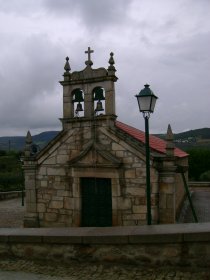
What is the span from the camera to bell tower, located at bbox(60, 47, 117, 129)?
11477 mm

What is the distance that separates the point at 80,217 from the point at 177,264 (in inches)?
270

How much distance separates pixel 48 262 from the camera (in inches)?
228

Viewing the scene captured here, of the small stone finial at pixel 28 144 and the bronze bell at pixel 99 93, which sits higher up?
the bronze bell at pixel 99 93

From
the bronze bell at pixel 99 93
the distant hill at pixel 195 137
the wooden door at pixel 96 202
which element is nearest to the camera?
the wooden door at pixel 96 202

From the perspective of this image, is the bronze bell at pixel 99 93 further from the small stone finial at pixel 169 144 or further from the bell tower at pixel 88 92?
the small stone finial at pixel 169 144

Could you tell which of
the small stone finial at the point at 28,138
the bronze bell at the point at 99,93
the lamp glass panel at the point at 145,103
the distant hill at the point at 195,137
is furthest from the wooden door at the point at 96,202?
the distant hill at the point at 195,137

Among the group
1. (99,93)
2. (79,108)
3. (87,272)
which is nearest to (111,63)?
(99,93)

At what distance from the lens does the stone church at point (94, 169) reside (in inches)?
426

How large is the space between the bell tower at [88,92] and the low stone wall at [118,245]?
6.03 metres

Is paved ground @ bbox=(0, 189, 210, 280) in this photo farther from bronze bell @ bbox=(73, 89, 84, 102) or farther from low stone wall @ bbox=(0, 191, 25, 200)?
low stone wall @ bbox=(0, 191, 25, 200)

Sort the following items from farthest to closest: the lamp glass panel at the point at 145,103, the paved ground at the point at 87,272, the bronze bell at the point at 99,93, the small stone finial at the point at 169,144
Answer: the bronze bell at the point at 99,93 → the small stone finial at the point at 169,144 → the lamp glass panel at the point at 145,103 → the paved ground at the point at 87,272

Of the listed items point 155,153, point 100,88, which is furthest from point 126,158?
point 100,88

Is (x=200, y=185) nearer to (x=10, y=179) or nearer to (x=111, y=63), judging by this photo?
(x=10, y=179)

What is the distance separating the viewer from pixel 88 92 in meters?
11.8
